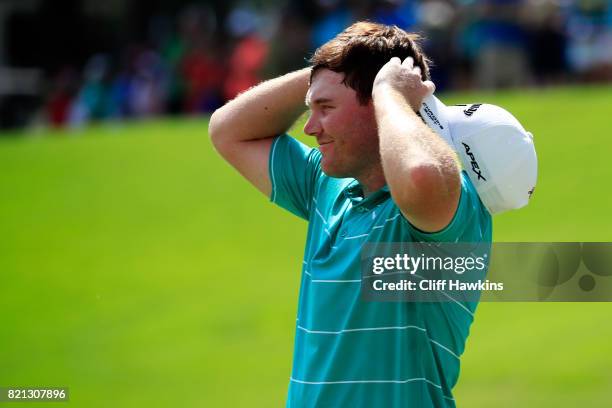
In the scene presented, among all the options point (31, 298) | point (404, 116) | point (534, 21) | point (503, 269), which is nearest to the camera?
point (404, 116)

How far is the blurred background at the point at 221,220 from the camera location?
9.98m

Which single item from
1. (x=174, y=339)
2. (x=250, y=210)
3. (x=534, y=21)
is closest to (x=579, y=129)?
(x=534, y=21)

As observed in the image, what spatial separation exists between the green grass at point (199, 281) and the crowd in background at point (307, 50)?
2.51 ft

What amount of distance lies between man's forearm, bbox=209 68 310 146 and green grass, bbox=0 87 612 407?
5.19 m

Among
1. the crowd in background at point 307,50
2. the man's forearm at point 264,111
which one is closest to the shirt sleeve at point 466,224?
the man's forearm at point 264,111

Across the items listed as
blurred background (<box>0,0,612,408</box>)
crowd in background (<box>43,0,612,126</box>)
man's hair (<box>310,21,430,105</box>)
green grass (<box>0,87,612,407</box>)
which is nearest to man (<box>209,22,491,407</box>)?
man's hair (<box>310,21,430,105</box>)

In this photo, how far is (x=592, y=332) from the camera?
983 centimetres

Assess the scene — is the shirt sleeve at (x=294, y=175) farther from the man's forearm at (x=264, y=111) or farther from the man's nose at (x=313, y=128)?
the man's nose at (x=313, y=128)

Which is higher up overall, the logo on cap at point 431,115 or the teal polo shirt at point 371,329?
the logo on cap at point 431,115

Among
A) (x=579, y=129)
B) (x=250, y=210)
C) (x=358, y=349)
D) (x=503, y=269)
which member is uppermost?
(x=579, y=129)

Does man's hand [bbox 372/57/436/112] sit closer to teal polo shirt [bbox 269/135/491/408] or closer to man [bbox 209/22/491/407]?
man [bbox 209/22/491/407]

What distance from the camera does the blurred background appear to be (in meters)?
9.98

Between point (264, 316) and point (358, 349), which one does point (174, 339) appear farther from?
point (358, 349)

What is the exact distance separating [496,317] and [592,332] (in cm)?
95
